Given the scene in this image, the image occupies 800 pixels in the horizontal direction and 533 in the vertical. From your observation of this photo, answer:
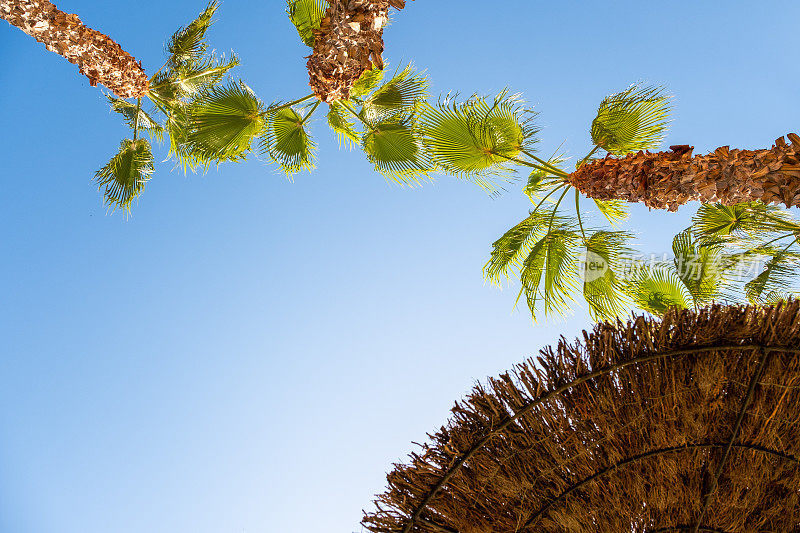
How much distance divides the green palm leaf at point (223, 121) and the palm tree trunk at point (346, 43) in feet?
4.48

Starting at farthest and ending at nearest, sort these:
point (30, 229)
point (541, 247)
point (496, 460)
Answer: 1. point (30, 229)
2. point (541, 247)
3. point (496, 460)

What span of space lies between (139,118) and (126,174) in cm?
120

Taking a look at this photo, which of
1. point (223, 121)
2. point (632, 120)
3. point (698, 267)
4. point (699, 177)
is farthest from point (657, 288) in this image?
point (223, 121)

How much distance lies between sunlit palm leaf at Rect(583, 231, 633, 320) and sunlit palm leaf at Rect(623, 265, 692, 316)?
0.41 ft

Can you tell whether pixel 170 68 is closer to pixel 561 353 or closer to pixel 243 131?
pixel 243 131

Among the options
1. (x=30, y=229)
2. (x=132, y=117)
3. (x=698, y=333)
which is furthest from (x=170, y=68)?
(x=30, y=229)

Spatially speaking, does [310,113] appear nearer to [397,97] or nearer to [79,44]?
[397,97]

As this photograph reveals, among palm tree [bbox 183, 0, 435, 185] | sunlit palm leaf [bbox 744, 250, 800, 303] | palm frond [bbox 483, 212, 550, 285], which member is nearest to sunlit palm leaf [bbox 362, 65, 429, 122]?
palm tree [bbox 183, 0, 435, 185]

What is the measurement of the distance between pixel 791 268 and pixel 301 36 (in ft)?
16.8

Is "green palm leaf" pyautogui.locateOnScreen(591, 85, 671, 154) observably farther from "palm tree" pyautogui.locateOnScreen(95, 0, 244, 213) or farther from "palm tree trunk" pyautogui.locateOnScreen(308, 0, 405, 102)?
"palm tree" pyautogui.locateOnScreen(95, 0, 244, 213)

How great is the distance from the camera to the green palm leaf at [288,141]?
5254 mm

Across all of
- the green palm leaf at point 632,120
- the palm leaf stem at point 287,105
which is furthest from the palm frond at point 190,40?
the green palm leaf at point 632,120

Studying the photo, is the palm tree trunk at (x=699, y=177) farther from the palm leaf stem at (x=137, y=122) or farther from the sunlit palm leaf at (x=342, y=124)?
the palm leaf stem at (x=137, y=122)

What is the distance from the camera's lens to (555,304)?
14.3 feet
